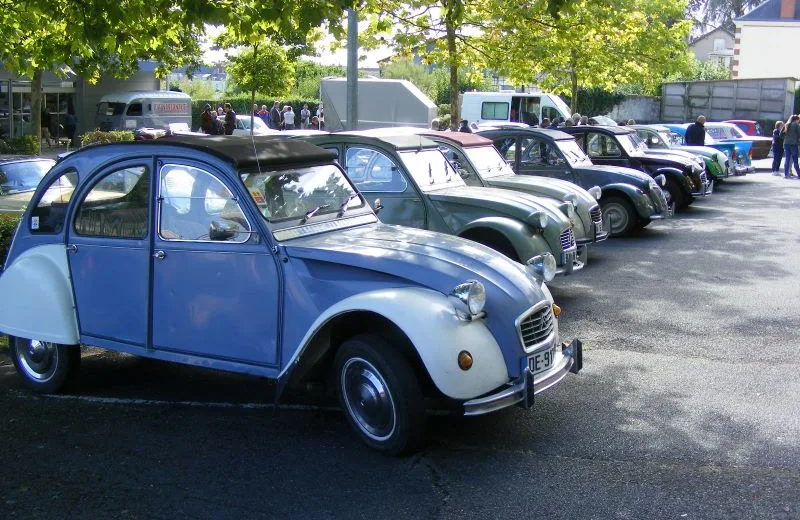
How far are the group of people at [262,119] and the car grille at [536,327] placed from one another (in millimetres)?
7682

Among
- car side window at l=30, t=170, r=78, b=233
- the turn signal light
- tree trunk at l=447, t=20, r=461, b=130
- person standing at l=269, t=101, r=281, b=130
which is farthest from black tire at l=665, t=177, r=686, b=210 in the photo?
person standing at l=269, t=101, r=281, b=130

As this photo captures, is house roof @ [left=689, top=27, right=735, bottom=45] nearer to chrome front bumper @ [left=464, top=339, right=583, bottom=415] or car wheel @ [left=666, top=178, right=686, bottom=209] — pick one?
car wheel @ [left=666, top=178, right=686, bottom=209]

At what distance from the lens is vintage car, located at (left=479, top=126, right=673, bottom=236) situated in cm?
1402

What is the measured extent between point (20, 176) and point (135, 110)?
23.6 meters

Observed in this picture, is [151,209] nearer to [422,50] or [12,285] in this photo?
[12,285]

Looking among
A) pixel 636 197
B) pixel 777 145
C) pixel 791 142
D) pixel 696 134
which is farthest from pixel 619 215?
pixel 777 145

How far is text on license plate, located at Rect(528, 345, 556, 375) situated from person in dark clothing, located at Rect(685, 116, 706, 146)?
751 inches

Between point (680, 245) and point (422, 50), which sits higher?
point (422, 50)

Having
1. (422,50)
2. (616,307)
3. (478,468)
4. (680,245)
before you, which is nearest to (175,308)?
(478,468)

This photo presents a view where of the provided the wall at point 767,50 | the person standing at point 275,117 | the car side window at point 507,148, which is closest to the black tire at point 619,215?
the car side window at point 507,148

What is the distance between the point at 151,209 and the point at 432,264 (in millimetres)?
2065

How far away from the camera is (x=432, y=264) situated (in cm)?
558

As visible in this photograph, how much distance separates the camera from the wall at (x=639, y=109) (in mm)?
42328

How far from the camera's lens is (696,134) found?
23422mm
